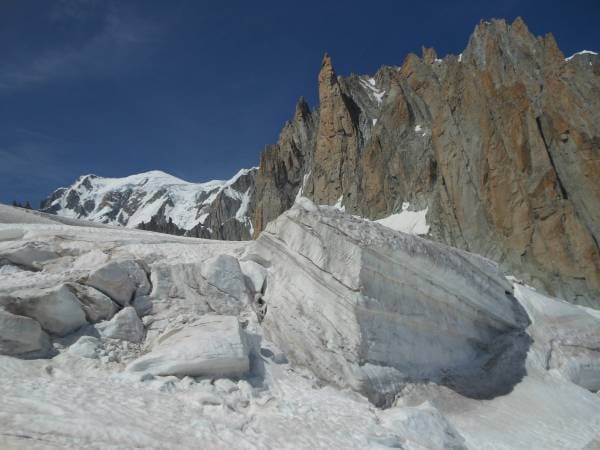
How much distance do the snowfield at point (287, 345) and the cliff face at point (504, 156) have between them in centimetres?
2200

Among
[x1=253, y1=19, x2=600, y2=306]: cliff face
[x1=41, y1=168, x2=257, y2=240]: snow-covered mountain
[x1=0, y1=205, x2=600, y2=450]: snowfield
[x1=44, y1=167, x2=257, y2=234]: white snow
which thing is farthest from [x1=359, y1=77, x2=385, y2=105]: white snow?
[x1=0, y1=205, x2=600, y2=450]: snowfield

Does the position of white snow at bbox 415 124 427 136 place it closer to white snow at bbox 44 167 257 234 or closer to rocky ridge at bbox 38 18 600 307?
rocky ridge at bbox 38 18 600 307

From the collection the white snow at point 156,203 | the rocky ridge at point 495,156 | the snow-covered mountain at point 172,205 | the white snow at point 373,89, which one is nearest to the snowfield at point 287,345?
the rocky ridge at point 495,156

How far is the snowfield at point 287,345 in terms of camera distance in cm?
663

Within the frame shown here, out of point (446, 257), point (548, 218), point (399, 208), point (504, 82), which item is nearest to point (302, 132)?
point (399, 208)

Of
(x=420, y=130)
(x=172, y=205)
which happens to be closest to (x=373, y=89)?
(x=420, y=130)

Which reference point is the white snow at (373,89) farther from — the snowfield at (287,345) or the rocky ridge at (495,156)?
the snowfield at (287,345)

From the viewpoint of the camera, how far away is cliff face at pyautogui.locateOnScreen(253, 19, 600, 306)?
108 ft

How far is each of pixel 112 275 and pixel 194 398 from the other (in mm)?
4218

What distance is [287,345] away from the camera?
1013 centimetres

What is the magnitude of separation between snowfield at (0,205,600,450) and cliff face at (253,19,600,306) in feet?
72.2

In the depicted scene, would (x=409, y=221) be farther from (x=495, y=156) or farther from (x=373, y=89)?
(x=373, y=89)

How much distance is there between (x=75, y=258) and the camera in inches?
456

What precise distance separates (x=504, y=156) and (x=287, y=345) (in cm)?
3493
